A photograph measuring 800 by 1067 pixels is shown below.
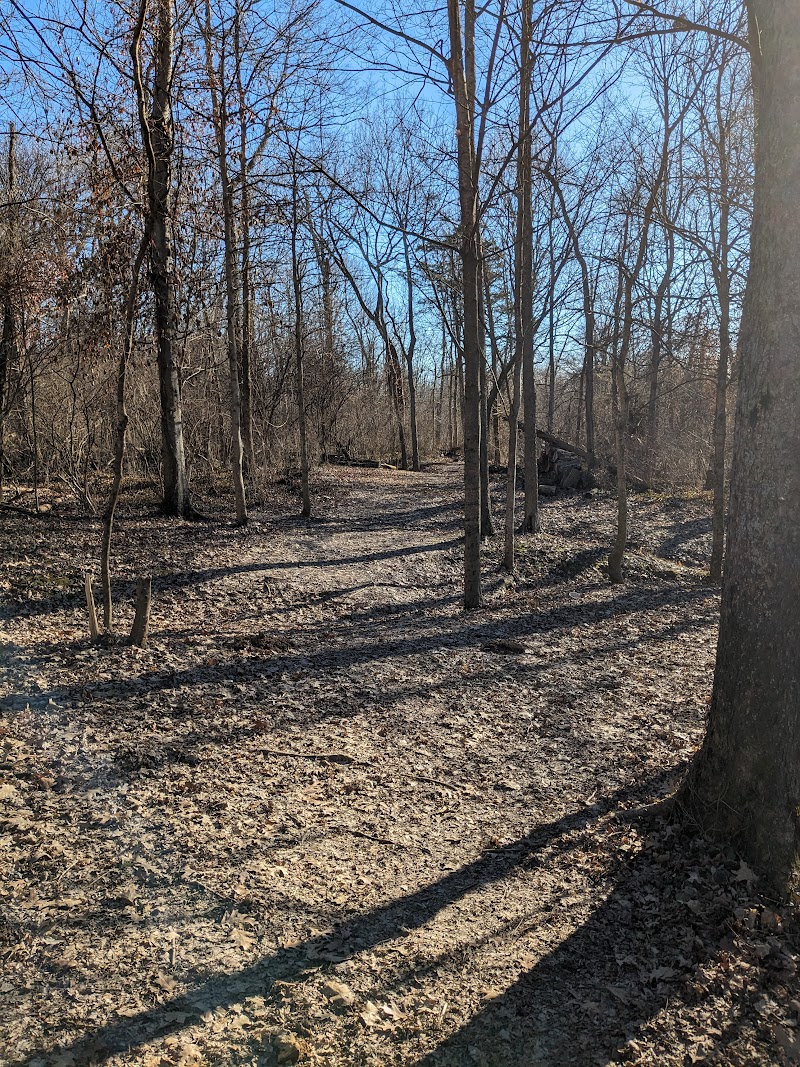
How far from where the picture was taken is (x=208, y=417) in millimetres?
15594

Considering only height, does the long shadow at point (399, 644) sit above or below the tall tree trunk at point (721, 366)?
→ below

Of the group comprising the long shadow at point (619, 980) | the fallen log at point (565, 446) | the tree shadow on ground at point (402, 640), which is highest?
the fallen log at point (565, 446)

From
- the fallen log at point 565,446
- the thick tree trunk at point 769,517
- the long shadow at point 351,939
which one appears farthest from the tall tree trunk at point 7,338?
the fallen log at point 565,446

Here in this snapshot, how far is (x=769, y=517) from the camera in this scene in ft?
11.5

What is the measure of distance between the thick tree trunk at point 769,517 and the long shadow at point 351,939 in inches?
41.2

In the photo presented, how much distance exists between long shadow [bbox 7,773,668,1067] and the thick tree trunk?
3.43 ft

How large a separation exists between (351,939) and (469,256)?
7.24 m

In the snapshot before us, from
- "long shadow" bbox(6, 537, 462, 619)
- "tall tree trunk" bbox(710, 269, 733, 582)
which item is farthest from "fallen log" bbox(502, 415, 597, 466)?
"long shadow" bbox(6, 537, 462, 619)

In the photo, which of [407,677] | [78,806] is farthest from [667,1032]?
[407,677]

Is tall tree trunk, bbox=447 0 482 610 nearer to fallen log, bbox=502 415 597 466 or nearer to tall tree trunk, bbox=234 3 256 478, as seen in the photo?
tall tree trunk, bbox=234 3 256 478

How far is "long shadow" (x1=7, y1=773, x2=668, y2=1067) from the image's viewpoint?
2.55 m

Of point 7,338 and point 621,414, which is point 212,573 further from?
point 621,414

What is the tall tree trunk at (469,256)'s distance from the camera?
773 centimetres

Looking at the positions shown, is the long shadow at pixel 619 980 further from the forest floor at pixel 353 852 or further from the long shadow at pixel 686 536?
the long shadow at pixel 686 536
